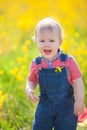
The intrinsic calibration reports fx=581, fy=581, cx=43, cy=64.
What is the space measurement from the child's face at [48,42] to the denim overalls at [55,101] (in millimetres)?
133

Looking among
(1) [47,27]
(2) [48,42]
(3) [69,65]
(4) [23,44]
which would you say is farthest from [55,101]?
(4) [23,44]

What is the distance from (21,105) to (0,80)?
532 millimetres

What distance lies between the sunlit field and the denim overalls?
0.69 meters

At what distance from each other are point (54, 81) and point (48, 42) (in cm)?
30

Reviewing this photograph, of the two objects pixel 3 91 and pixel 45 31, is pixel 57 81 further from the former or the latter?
pixel 3 91

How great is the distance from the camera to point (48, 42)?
436cm

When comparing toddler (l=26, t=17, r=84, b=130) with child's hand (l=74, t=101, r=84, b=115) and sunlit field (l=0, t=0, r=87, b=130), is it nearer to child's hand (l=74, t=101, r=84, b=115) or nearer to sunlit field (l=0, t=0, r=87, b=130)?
child's hand (l=74, t=101, r=84, b=115)

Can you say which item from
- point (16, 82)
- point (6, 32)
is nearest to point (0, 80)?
point (16, 82)

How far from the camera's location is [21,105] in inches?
231

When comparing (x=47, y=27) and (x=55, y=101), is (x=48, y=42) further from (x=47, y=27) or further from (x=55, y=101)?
(x=55, y=101)

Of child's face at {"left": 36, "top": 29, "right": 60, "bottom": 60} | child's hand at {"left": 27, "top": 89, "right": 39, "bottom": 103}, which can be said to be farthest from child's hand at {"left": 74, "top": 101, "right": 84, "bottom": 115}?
child's face at {"left": 36, "top": 29, "right": 60, "bottom": 60}

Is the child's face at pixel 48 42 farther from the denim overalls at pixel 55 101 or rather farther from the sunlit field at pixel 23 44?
the sunlit field at pixel 23 44

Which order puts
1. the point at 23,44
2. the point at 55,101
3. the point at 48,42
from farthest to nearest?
the point at 23,44 < the point at 55,101 < the point at 48,42

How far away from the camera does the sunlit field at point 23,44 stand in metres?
5.65
